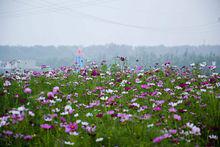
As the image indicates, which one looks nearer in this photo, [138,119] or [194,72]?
[138,119]

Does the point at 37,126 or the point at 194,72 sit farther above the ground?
the point at 194,72

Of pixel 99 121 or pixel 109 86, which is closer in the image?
pixel 99 121

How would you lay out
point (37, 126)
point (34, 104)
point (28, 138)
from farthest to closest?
point (34, 104)
point (37, 126)
point (28, 138)

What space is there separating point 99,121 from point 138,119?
591mm

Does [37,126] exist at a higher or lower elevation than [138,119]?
lower

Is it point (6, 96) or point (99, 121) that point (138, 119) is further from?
point (6, 96)

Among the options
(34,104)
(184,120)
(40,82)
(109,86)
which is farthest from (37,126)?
(40,82)

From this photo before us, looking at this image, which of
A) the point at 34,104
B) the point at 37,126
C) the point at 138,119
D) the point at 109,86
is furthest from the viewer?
the point at 109,86

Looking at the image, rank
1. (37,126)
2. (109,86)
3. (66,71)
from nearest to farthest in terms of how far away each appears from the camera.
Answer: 1. (37,126)
2. (109,86)
3. (66,71)

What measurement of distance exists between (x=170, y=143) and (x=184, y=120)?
2.69ft

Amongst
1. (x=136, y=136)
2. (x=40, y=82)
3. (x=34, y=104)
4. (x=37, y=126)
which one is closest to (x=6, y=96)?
(x=34, y=104)

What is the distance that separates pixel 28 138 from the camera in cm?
293

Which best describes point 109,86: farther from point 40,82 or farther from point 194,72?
point 194,72

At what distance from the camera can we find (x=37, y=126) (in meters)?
3.56
